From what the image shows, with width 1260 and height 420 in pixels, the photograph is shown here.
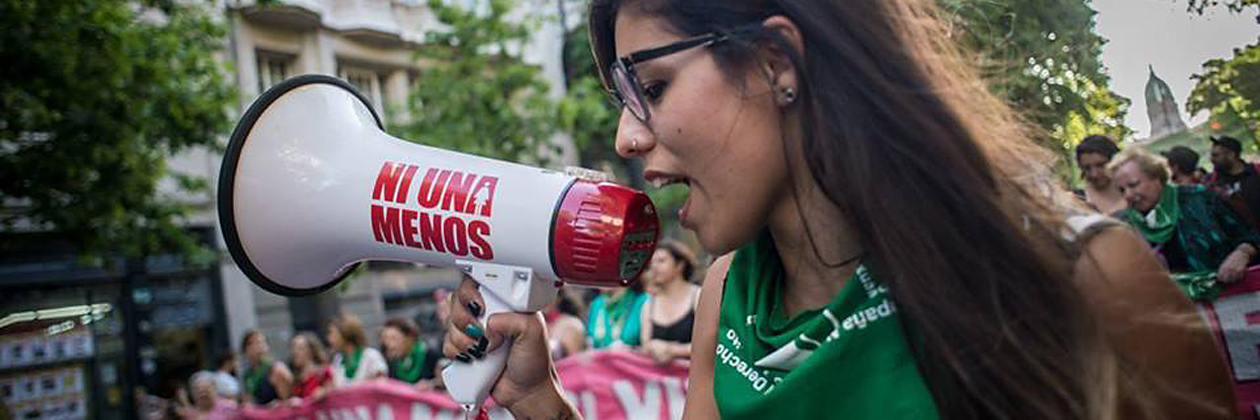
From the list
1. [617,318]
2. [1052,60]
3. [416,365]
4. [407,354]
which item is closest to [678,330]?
[617,318]

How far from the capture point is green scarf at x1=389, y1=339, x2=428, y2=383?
630 cm

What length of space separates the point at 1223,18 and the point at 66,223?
29.9 ft

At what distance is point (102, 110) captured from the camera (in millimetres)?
8148

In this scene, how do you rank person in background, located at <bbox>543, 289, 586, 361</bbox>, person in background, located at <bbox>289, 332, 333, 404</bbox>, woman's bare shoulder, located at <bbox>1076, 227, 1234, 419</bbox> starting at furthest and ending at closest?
person in background, located at <bbox>289, 332, 333, 404</bbox> < person in background, located at <bbox>543, 289, 586, 361</bbox> < woman's bare shoulder, located at <bbox>1076, 227, 1234, 419</bbox>

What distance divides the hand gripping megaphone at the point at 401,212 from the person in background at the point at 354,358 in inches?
190

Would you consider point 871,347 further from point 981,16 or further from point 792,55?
point 981,16

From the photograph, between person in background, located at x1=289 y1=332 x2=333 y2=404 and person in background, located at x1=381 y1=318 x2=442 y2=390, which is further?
person in background, located at x1=289 y1=332 x2=333 y2=404

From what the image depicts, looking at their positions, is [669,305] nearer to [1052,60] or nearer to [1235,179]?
[1052,60]

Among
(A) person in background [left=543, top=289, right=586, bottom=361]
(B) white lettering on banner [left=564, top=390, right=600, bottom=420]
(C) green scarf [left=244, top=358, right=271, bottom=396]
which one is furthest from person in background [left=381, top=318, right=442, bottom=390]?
(B) white lettering on banner [left=564, top=390, right=600, bottom=420]

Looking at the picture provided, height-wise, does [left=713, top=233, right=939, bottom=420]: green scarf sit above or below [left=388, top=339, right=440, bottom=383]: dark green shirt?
above

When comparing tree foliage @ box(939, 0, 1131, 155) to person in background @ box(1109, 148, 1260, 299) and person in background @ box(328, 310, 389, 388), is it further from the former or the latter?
person in background @ box(328, 310, 389, 388)

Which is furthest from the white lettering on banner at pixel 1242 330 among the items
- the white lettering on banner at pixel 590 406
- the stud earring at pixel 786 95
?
the white lettering on banner at pixel 590 406

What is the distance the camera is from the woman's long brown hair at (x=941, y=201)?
116 cm

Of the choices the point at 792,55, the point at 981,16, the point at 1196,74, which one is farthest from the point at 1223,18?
the point at 792,55
